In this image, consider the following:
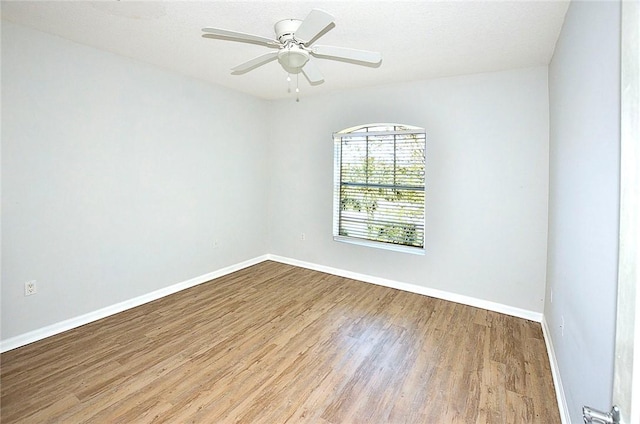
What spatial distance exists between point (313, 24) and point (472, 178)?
246 cm

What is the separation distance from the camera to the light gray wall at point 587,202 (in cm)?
119

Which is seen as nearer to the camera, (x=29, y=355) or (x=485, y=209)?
(x=29, y=355)

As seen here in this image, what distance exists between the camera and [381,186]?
13.6 feet

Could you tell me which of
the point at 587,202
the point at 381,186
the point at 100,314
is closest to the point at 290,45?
the point at 587,202

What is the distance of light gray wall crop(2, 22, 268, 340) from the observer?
2.52m

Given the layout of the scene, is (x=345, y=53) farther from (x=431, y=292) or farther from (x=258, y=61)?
(x=431, y=292)

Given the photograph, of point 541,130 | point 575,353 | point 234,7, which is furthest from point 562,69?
point 234,7

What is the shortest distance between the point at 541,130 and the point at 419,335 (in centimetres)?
228

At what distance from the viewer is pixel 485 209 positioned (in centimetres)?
337

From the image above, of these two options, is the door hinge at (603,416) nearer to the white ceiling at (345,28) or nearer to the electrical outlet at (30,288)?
the white ceiling at (345,28)

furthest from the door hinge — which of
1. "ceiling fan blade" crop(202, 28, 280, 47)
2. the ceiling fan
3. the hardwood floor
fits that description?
"ceiling fan blade" crop(202, 28, 280, 47)

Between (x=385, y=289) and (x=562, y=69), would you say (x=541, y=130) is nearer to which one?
(x=562, y=69)

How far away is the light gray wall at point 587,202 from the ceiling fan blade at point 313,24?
1.22 m

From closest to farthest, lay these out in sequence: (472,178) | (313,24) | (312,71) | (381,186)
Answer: (313,24), (312,71), (472,178), (381,186)
